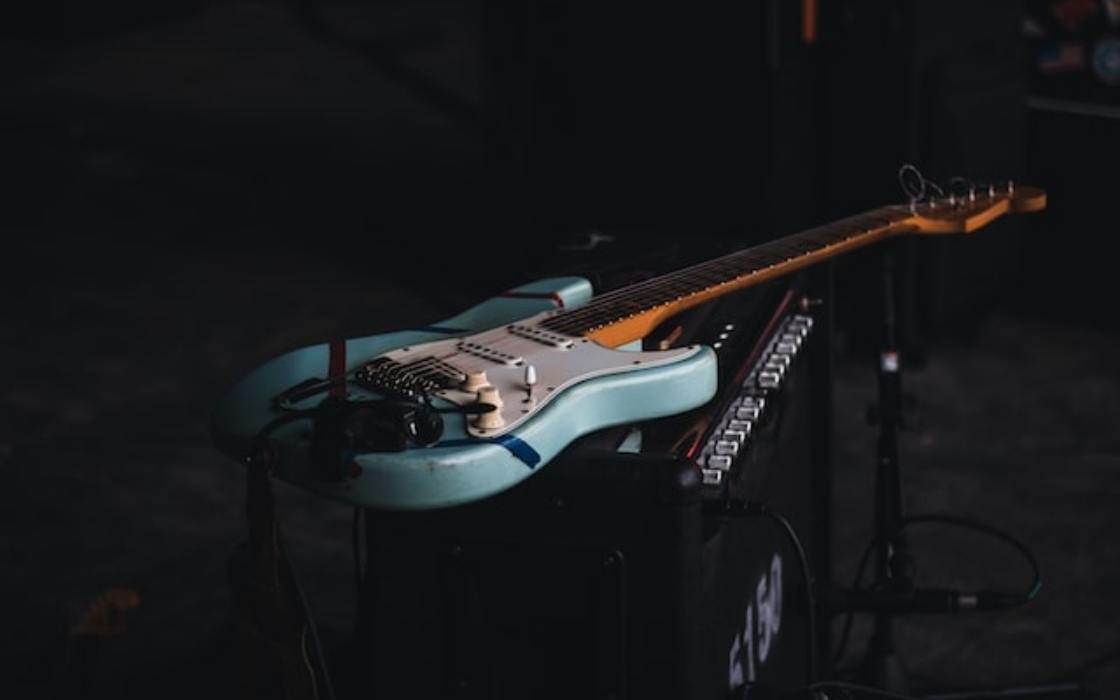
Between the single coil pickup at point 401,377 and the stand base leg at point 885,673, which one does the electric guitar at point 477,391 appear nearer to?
the single coil pickup at point 401,377

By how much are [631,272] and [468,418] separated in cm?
72

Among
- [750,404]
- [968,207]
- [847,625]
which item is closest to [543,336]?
[750,404]

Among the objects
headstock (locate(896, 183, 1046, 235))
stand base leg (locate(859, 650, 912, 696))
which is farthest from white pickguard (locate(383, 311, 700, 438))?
stand base leg (locate(859, 650, 912, 696))

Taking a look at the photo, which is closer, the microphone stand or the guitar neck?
the guitar neck

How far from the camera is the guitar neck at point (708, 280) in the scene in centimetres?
232

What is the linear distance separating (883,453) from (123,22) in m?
7.62

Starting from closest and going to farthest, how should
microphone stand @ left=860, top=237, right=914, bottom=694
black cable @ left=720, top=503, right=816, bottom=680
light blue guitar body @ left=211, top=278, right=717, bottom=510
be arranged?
1. light blue guitar body @ left=211, top=278, right=717, bottom=510
2. black cable @ left=720, top=503, right=816, bottom=680
3. microphone stand @ left=860, top=237, right=914, bottom=694

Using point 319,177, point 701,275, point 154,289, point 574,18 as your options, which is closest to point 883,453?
point 701,275

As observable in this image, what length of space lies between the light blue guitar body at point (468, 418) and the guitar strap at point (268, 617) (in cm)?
8

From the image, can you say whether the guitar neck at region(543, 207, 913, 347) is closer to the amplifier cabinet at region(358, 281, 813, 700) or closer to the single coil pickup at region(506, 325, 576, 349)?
the single coil pickup at region(506, 325, 576, 349)

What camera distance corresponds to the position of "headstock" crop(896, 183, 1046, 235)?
266cm

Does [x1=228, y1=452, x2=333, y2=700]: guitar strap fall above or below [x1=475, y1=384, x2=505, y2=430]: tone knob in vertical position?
below

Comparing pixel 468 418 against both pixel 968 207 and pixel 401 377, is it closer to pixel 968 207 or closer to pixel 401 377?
pixel 401 377

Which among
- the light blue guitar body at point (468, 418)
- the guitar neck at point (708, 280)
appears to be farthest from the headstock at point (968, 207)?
the light blue guitar body at point (468, 418)
